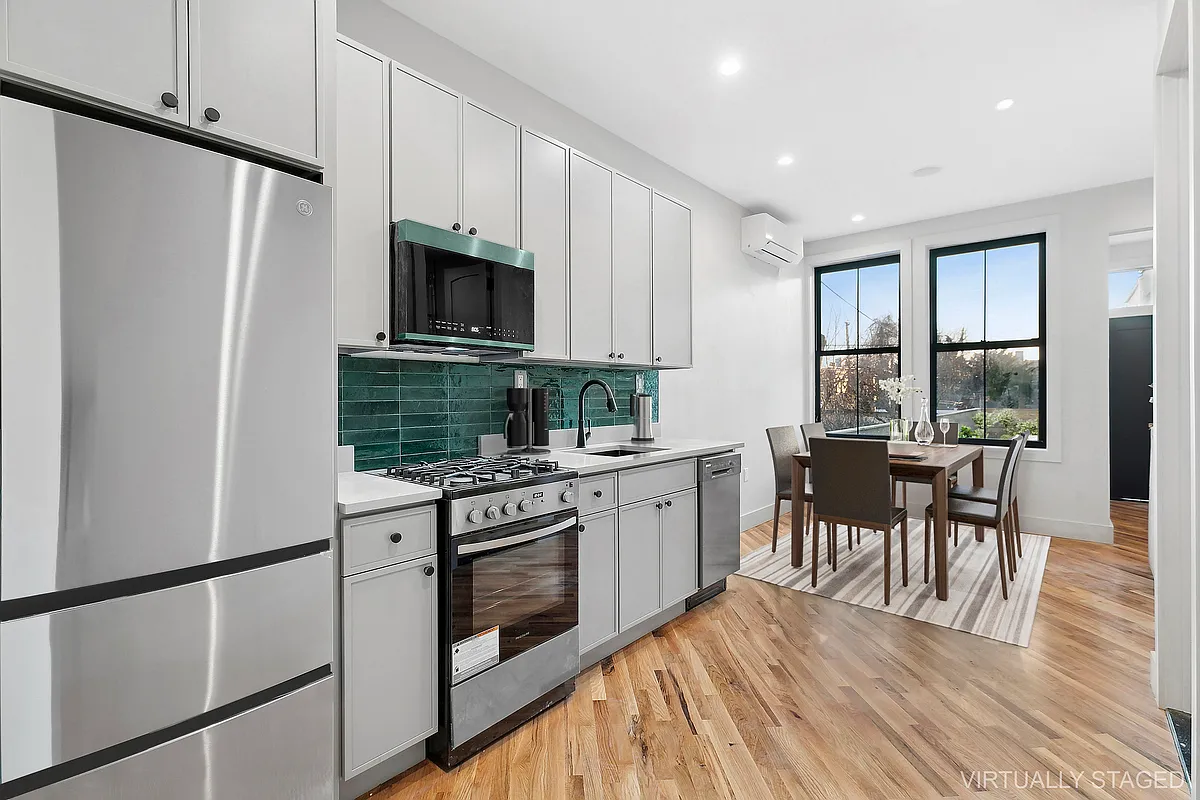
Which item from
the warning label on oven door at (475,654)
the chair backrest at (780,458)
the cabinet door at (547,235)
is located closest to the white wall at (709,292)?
the cabinet door at (547,235)

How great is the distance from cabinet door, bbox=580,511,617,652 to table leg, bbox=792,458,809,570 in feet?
5.54

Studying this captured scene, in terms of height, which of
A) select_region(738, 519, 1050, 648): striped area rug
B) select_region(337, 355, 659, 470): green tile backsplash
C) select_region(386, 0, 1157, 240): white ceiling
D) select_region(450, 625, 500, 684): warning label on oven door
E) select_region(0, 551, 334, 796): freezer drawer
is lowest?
select_region(738, 519, 1050, 648): striped area rug

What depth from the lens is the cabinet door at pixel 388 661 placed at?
1632mm

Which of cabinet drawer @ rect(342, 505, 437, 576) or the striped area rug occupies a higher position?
cabinet drawer @ rect(342, 505, 437, 576)

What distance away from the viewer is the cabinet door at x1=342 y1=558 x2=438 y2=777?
5.35 feet

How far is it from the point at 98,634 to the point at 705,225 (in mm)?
4278

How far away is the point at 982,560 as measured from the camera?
3.99 meters

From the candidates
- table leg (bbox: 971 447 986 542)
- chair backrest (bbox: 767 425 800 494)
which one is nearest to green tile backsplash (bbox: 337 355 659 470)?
chair backrest (bbox: 767 425 800 494)

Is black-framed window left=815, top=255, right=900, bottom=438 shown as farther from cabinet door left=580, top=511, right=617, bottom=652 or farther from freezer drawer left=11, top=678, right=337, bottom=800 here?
freezer drawer left=11, top=678, right=337, bottom=800

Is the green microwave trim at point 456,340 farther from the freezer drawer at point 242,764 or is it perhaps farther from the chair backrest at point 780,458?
the chair backrest at point 780,458

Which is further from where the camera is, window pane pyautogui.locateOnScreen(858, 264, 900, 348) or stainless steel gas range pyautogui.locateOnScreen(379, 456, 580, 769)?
window pane pyautogui.locateOnScreen(858, 264, 900, 348)

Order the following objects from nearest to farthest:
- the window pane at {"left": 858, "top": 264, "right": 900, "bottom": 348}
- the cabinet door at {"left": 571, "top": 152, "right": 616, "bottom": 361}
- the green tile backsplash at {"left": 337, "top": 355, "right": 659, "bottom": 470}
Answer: the green tile backsplash at {"left": 337, "top": 355, "right": 659, "bottom": 470}
the cabinet door at {"left": 571, "top": 152, "right": 616, "bottom": 361}
the window pane at {"left": 858, "top": 264, "right": 900, "bottom": 348}

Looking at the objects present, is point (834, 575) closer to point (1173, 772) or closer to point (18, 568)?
point (1173, 772)

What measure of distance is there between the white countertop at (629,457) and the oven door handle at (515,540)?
0.76 feet
